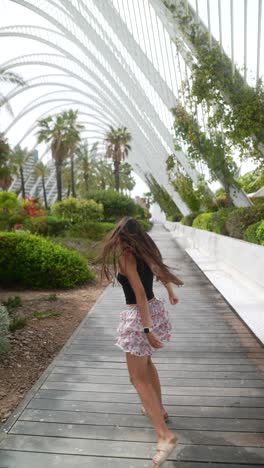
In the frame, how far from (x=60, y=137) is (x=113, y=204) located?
53.0 ft

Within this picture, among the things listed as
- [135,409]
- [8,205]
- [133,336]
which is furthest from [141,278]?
[8,205]

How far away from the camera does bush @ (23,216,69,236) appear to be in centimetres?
2175

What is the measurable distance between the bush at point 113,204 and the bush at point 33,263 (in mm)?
21321

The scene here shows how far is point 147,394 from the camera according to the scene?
2922mm

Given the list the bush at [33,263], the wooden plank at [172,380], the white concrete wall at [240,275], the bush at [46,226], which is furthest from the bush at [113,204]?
the wooden plank at [172,380]

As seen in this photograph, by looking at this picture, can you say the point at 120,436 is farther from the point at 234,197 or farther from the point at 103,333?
the point at 234,197

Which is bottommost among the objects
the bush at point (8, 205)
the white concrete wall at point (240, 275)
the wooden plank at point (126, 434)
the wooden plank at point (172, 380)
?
the wooden plank at point (172, 380)

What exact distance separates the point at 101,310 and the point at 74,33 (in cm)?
2489

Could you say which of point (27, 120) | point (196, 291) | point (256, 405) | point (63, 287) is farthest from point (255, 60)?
point (27, 120)

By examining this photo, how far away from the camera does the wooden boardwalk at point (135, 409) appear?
2.94 metres

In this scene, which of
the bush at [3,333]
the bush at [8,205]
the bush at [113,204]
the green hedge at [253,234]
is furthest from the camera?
the bush at [113,204]

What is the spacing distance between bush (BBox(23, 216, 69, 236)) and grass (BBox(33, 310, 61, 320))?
563 inches

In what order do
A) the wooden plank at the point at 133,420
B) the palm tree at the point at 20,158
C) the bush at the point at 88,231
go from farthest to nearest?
the palm tree at the point at 20,158 → the bush at the point at 88,231 → the wooden plank at the point at 133,420

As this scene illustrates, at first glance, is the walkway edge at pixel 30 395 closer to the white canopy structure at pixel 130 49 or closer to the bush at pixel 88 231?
the white canopy structure at pixel 130 49
